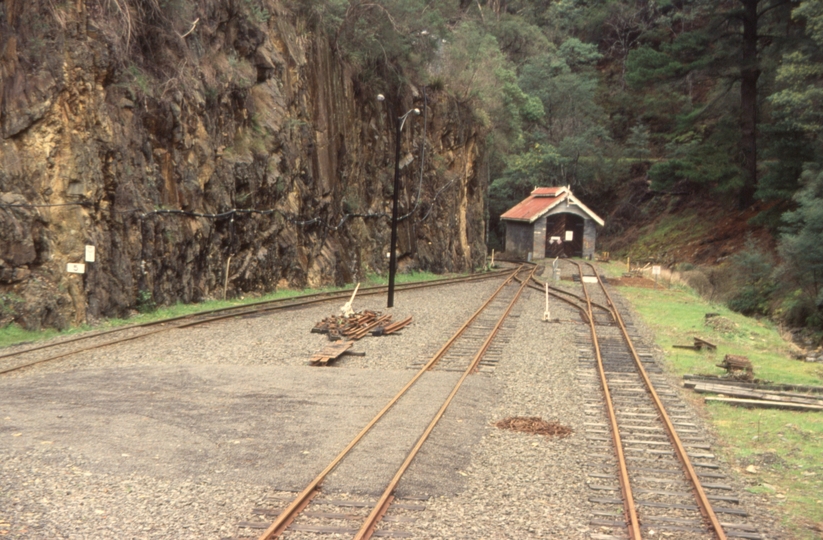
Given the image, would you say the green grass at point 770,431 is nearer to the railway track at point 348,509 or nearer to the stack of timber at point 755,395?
the stack of timber at point 755,395

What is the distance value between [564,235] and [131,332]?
165ft

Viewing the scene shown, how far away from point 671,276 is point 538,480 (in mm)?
37057

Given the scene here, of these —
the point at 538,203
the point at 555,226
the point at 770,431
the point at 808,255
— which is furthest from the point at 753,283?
the point at 770,431

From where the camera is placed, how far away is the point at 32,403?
446 inches

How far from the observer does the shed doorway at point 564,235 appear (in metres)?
63.8

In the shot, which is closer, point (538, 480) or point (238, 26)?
point (538, 480)

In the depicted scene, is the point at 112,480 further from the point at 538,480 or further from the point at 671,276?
the point at 671,276

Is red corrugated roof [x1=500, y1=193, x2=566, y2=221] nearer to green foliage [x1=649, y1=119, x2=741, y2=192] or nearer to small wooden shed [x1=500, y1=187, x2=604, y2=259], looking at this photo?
small wooden shed [x1=500, y1=187, x2=604, y2=259]

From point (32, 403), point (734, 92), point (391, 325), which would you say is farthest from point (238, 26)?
point (734, 92)

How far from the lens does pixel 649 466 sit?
30.7 feet

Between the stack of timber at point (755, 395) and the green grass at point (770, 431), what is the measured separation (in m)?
0.18

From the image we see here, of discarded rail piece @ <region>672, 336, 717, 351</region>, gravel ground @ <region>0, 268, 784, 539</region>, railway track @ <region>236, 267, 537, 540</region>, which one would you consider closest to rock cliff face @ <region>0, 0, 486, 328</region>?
gravel ground @ <region>0, 268, 784, 539</region>

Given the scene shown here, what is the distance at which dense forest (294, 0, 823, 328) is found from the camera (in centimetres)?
3616

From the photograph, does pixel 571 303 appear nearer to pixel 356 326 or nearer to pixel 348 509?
pixel 356 326
